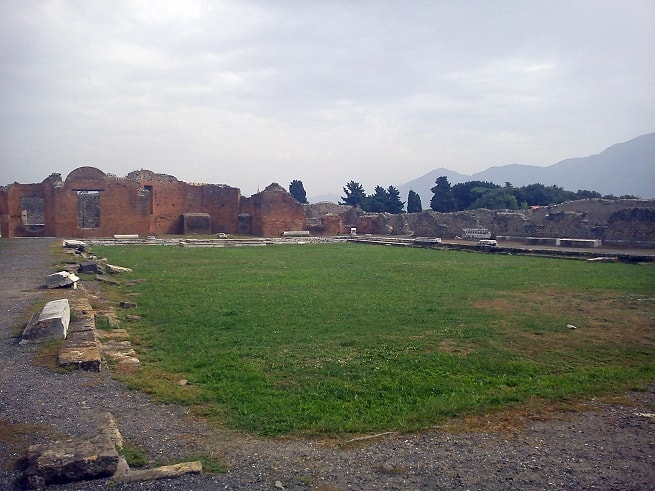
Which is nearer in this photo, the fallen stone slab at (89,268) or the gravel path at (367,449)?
the gravel path at (367,449)

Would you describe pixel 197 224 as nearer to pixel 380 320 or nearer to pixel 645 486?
pixel 380 320

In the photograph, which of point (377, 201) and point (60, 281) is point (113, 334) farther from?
point (377, 201)

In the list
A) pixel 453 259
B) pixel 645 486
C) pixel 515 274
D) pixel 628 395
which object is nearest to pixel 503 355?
pixel 628 395

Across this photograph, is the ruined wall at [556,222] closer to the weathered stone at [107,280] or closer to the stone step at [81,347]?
the weathered stone at [107,280]

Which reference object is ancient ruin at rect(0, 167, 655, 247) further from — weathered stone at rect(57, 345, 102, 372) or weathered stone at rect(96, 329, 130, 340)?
weathered stone at rect(57, 345, 102, 372)

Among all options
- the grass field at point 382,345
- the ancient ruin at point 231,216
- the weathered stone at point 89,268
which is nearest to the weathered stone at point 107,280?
the grass field at point 382,345

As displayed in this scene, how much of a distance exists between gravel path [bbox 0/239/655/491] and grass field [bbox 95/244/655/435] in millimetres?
317

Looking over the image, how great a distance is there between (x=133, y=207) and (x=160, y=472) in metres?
33.1

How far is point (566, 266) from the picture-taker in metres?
16.4

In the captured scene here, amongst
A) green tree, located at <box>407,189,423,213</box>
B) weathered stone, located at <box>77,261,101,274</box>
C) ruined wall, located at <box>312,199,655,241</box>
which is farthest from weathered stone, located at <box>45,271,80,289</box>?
green tree, located at <box>407,189,423,213</box>

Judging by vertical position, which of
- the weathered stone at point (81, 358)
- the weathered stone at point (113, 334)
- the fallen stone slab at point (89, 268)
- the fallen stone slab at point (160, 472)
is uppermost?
the fallen stone slab at point (89, 268)

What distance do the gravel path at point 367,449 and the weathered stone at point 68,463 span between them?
0.07 m

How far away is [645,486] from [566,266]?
14.0 m

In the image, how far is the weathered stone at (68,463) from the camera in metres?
3.35
